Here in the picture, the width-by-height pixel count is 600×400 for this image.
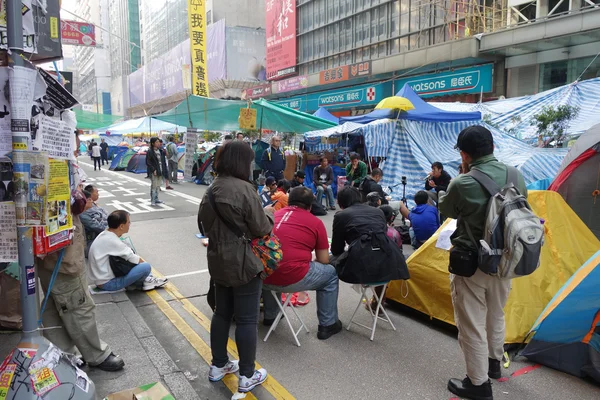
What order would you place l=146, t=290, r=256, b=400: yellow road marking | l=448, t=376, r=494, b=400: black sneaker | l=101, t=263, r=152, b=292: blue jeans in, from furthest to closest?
l=101, t=263, r=152, b=292: blue jeans, l=146, t=290, r=256, b=400: yellow road marking, l=448, t=376, r=494, b=400: black sneaker

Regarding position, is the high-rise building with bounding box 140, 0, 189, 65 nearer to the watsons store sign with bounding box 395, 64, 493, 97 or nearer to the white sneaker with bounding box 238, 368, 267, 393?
the watsons store sign with bounding box 395, 64, 493, 97

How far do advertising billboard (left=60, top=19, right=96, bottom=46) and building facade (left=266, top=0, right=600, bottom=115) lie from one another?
13873 mm

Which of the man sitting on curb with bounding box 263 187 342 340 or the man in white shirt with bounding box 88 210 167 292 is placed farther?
the man in white shirt with bounding box 88 210 167 292

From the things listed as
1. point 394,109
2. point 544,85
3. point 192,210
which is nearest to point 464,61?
point 544,85

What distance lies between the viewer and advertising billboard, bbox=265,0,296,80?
38.5 meters

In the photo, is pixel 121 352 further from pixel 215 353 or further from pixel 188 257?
pixel 188 257

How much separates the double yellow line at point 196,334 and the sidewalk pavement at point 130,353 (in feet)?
0.82

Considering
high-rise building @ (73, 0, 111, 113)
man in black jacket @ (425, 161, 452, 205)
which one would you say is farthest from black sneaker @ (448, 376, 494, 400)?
high-rise building @ (73, 0, 111, 113)

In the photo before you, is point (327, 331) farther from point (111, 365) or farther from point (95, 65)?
point (95, 65)

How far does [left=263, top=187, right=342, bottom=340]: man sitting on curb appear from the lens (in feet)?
12.1

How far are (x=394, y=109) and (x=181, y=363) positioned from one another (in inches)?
379

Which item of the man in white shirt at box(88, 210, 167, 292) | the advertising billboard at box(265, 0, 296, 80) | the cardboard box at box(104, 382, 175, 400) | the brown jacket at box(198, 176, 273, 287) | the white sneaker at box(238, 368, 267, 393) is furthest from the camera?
the advertising billboard at box(265, 0, 296, 80)

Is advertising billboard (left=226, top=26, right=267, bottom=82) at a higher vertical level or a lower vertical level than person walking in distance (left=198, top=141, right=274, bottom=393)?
higher

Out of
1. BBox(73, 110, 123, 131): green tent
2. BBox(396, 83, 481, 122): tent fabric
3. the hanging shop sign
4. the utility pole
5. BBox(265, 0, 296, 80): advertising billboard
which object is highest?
BBox(265, 0, 296, 80): advertising billboard
